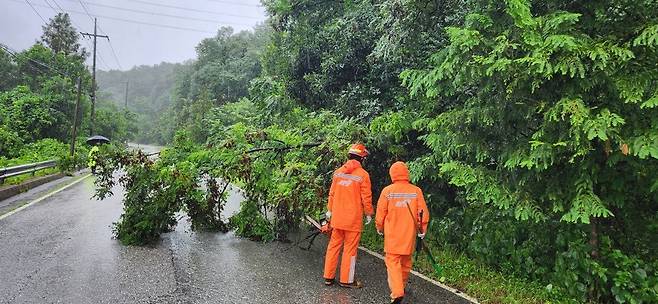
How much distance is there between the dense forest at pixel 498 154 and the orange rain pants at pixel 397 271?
109 centimetres

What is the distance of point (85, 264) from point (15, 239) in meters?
2.17

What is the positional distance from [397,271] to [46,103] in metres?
35.9

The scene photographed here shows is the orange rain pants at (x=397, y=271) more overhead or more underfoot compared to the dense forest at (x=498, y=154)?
more underfoot

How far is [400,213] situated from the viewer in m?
5.20

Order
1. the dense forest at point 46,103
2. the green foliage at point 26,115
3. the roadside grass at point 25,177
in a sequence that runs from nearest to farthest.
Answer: the roadside grass at point 25,177, the dense forest at point 46,103, the green foliage at point 26,115

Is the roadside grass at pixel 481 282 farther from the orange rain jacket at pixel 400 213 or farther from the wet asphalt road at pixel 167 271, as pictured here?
the orange rain jacket at pixel 400 213

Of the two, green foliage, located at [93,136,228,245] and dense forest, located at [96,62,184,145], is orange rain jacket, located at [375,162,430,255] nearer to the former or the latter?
green foliage, located at [93,136,228,245]

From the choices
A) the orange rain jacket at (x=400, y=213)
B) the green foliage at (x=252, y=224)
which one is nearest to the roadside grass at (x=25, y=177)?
the green foliage at (x=252, y=224)

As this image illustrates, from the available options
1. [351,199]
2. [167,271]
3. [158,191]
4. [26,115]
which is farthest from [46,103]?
[351,199]

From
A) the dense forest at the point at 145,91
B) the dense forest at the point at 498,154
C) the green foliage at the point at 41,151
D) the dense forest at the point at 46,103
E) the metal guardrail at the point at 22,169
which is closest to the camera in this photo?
the dense forest at the point at 498,154

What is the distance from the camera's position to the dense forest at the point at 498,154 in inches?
174

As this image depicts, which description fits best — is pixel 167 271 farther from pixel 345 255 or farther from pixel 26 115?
pixel 26 115

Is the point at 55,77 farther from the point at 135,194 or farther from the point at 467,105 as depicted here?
the point at 467,105

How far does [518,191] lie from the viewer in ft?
17.2
